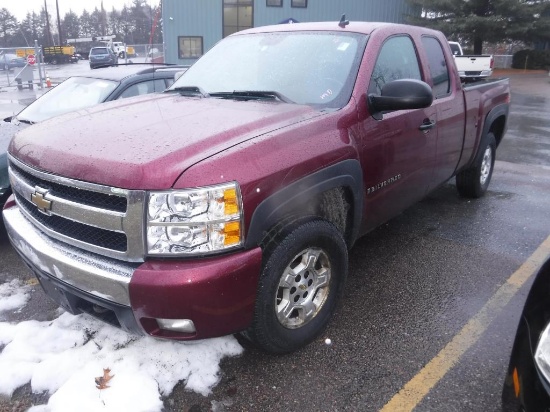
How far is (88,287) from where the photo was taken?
234 centimetres

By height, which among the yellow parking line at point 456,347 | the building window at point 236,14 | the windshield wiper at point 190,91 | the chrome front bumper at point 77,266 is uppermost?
the building window at point 236,14

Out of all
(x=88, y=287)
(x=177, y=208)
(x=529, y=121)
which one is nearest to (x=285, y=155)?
(x=177, y=208)

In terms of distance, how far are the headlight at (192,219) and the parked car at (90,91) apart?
3606mm

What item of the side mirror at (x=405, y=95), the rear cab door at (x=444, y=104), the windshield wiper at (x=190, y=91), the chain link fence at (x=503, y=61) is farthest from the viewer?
the chain link fence at (x=503, y=61)

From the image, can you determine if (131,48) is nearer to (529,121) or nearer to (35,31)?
(529,121)

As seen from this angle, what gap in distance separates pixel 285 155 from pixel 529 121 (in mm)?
12008

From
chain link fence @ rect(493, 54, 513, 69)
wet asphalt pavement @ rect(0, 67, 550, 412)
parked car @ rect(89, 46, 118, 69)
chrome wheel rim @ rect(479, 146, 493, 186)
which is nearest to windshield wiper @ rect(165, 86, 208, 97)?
wet asphalt pavement @ rect(0, 67, 550, 412)

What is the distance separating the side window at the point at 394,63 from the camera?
3.38 meters

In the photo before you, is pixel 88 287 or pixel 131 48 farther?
pixel 131 48

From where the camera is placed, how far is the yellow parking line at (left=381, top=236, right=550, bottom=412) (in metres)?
2.51

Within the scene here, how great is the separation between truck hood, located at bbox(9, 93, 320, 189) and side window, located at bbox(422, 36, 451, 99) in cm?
171

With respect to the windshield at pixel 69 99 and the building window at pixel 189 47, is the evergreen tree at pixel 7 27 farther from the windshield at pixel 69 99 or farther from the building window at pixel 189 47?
the windshield at pixel 69 99

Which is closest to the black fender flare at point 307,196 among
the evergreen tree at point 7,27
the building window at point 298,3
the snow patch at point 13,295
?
the snow patch at point 13,295

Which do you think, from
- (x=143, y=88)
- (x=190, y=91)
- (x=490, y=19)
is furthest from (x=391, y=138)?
(x=490, y=19)
